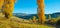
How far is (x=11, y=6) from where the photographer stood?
17953 mm

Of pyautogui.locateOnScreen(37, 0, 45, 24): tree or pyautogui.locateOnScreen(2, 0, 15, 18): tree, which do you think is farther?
pyautogui.locateOnScreen(37, 0, 45, 24): tree

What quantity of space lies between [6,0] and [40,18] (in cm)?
482

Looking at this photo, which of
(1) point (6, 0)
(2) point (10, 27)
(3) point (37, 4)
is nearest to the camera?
(2) point (10, 27)

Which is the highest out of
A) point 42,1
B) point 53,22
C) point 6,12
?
point 42,1

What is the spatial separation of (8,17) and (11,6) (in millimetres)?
1573

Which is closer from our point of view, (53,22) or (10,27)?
(10,27)

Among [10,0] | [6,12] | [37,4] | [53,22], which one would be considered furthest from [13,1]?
[53,22]

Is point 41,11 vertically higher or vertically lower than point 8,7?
lower

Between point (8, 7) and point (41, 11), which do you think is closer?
point (8, 7)

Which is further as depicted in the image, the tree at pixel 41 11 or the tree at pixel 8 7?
the tree at pixel 41 11

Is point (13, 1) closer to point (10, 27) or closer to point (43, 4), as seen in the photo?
point (43, 4)

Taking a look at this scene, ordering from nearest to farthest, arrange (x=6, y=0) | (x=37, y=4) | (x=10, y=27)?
(x=10, y=27)
(x=6, y=0)
(x=37, y=4)

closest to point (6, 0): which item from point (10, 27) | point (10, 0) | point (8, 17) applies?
point (10, 0)

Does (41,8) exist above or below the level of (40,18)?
above
